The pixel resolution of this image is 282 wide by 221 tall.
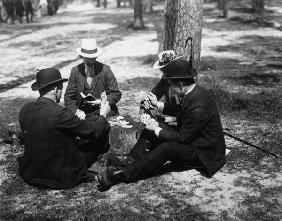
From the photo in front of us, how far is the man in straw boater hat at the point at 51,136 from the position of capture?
15.9ft

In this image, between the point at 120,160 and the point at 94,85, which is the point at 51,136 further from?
the point at 94,85

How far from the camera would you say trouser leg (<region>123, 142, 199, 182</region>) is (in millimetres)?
5145

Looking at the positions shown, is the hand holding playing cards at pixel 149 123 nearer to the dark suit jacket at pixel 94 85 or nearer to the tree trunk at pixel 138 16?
the dark suit jacket at pixel 94 85

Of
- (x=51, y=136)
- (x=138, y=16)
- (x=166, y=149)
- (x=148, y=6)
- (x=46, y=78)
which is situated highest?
(x=46, y=78)

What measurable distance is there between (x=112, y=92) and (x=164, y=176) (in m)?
1.98

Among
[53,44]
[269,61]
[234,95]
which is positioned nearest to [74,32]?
[53,44]

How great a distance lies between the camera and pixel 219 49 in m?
15.9

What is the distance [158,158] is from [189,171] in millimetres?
707

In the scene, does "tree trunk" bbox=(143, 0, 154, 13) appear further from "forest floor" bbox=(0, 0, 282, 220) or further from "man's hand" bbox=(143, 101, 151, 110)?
"man's hand" bbox=(143, 101, 151, 110)

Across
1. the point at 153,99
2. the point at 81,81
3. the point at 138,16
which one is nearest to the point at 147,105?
the point at 153,99

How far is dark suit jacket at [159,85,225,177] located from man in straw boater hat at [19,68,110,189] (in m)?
1.04

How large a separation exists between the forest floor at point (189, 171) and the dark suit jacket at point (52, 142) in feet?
0.66

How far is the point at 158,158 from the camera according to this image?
5.15 meters

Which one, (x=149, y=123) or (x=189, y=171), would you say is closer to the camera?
(x=149, y=123)
